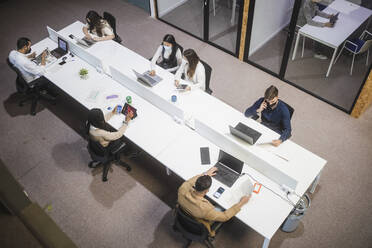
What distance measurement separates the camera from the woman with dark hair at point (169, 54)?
4.92m

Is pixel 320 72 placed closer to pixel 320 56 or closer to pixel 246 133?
pixel 320 56

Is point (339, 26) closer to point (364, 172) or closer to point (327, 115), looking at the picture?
point (327, 115)

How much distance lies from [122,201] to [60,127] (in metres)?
1.77

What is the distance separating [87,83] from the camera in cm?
493

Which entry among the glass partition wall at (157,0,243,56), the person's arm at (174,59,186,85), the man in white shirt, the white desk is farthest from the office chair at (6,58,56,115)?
the white desk

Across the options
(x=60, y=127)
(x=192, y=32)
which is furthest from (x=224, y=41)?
(x=60, y=127)

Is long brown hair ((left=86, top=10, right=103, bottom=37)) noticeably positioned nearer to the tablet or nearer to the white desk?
the tablet

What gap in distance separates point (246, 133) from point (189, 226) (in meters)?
1.28

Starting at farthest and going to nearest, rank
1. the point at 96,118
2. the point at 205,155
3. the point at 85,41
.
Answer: the point at 85,41 < the point at 205,155 < the point at 96,118

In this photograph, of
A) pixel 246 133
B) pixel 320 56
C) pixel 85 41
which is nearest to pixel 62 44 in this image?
pixel 85 41

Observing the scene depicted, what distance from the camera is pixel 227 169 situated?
3785 millimetres

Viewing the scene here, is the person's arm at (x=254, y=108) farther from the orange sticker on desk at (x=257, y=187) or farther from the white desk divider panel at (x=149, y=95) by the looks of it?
the orange sticker on desk at (x=257, y=187)

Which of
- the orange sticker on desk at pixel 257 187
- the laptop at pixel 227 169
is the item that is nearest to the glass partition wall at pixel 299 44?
the orange sticker on desk at pixel 257 187

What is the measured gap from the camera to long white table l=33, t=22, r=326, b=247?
11.7 ft
